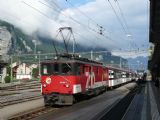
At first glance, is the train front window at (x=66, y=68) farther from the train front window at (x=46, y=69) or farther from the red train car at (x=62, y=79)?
the train front window at (x=46, y=69)

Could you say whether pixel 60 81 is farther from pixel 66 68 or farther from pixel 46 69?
pixel 46 69

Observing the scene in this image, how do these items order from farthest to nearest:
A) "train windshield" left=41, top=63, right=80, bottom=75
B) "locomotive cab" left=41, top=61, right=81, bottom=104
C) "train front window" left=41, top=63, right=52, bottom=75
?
"train front window" left=41, top=63, right=52, bottom=75
"train windshield" left=41, top=63, right=80, bottom=75
"locomotive cab" left=41, top=61, right=81, bottom=104

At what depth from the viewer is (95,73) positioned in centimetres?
3136

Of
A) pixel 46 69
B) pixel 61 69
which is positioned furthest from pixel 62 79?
pixel 46 69

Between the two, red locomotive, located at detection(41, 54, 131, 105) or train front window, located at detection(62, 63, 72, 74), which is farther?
train front window, located at detection(62, 63, 72, 74)

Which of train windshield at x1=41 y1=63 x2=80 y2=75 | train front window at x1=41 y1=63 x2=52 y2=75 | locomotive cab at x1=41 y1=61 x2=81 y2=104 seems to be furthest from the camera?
train front window at x1=41 y1=63 x2=52 y2=75

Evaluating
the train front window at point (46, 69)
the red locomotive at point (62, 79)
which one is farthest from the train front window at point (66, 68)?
the train front window at point (46, 69)

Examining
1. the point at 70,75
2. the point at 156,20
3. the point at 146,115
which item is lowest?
the point at 146,115

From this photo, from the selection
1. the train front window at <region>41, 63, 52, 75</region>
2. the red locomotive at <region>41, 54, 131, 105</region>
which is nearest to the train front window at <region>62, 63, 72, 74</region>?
the red locomotive at <region>41, 54, 131, 105</region>

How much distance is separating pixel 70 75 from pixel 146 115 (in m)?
5.71

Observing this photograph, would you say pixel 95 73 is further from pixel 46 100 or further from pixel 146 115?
pixel 146 115

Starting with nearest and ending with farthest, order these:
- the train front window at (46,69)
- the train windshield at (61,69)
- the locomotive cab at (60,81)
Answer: the locomotive cab at (60,81) → the train windshield at (61,69) → the train front window at (46,69)

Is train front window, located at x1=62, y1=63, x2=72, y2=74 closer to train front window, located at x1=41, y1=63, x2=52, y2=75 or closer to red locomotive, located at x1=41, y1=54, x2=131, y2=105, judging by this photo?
red locomotive, located at x1=41, y1=54, x2=131, y2=105

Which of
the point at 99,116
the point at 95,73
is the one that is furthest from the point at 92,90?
the point at 99,116
